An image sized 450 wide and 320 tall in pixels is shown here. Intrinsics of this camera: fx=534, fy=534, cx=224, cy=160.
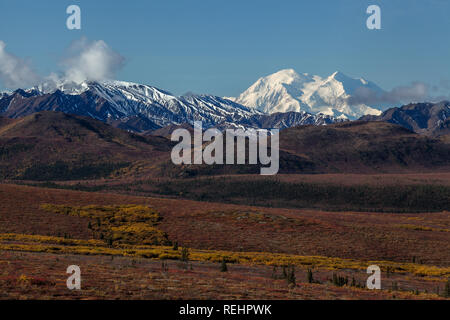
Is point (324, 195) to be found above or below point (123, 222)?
above

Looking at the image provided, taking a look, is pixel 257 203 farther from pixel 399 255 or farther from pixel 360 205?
pixel 399 255

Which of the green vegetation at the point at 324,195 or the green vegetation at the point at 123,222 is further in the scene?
the green vegetation at the point at 324,195

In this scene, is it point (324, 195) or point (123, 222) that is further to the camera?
point (324, 195)

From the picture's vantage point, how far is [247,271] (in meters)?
38.9

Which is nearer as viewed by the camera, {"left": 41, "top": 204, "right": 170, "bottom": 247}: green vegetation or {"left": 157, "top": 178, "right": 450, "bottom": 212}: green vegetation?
{"left": 41, "top": 204, "right": 170, "bottom": 247}: green vegetation

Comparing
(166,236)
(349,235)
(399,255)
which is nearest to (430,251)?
(399,255)

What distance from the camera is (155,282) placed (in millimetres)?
27531

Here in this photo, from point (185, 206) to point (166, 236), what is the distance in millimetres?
22160

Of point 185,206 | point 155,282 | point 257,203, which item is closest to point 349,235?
point 185,206
